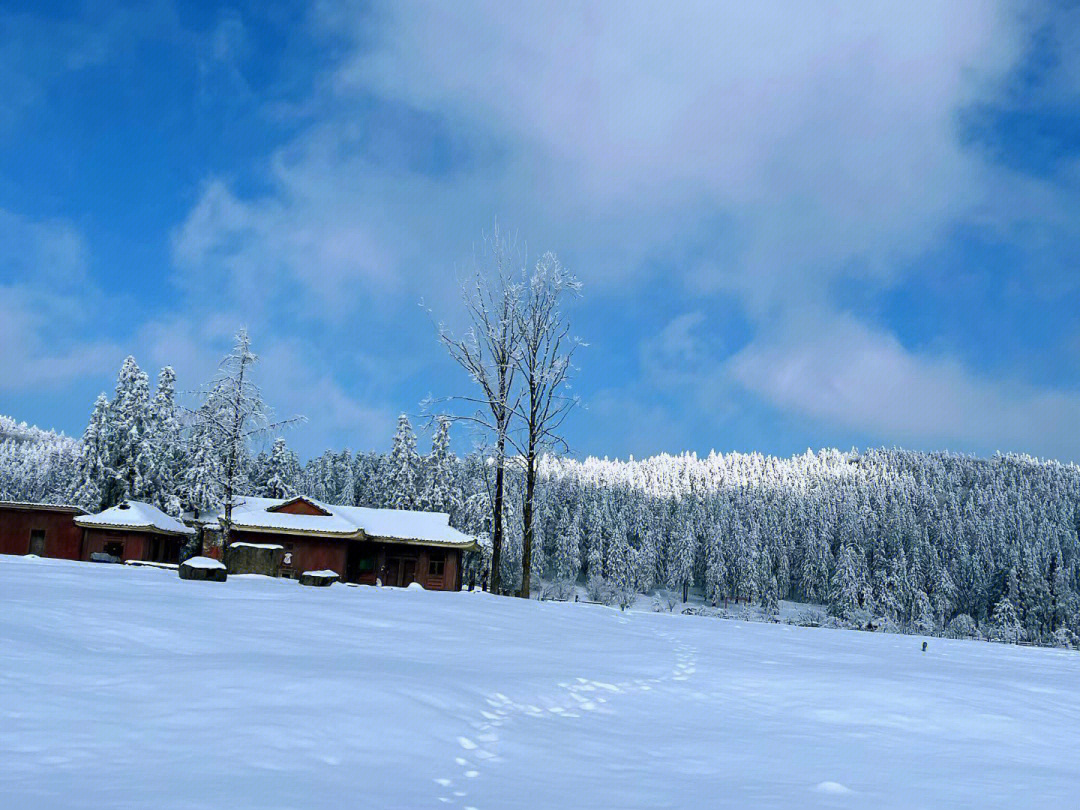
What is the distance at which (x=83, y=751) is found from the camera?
5.30 meters

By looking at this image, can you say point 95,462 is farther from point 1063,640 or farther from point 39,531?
point 1063,640

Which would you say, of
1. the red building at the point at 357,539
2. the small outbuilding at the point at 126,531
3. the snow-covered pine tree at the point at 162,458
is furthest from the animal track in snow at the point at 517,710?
the snow-covered pine tree at the point at 162,458

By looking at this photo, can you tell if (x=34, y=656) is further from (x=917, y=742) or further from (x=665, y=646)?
(x=665, y=646)

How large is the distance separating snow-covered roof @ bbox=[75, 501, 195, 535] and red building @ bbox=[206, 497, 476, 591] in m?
3.10

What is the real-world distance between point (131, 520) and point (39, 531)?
5887 mm

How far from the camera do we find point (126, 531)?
41844 millimetres

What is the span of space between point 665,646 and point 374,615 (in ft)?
18.7

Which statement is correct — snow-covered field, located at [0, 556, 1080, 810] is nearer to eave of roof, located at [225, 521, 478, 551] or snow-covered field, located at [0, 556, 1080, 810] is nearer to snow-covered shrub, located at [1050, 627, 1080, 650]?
eave of roof, located at [225, 521, 478, 551]

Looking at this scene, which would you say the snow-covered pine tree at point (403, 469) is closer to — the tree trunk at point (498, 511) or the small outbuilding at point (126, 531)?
the small outbuilding at point (126, 531)

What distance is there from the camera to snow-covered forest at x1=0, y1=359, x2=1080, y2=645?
52.1m

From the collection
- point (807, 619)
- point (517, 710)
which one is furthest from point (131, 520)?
point (807, 619)

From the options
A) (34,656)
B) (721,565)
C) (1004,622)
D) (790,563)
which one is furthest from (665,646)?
(790,563)

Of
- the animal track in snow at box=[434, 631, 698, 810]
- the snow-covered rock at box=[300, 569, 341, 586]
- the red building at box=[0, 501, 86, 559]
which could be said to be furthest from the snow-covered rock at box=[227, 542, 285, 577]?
the animal track in snow at box=[434, 631, 698, 810]

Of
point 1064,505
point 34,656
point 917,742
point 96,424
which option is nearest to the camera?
point 34,656
